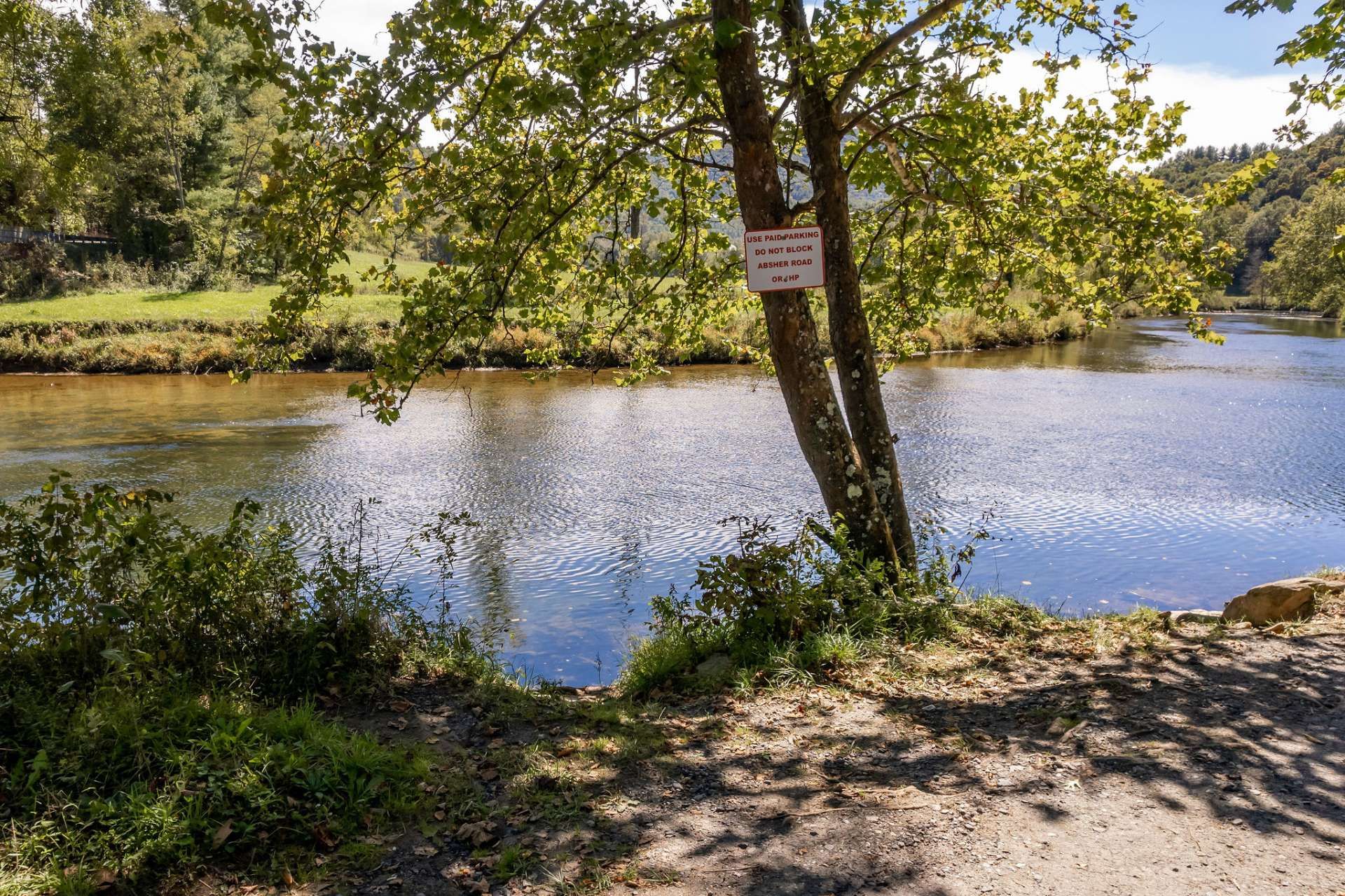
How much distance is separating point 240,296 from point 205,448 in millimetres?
25203

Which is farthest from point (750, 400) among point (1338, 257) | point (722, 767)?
point (722, 767)

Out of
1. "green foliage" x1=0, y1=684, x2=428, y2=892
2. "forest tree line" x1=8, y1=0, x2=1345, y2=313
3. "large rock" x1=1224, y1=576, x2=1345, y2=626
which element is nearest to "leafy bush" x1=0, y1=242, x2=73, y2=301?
"forest tree line" x1=8, y1=0, x2=1345, y2=313

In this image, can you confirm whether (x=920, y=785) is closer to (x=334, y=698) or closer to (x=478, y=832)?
(x=478, y=832)

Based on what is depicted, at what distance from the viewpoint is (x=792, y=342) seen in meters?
6.62

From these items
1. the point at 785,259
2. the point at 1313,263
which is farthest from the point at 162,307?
the point at 1313,263

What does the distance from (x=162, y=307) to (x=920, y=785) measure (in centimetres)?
3931

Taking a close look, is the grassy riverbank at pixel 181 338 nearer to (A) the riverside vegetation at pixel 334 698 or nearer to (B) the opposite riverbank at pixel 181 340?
(B) the opposite riverbank at pixel 181 340

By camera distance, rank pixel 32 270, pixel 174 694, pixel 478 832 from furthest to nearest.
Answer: pixel 32 270
pixel 174 694
pixel 478 832

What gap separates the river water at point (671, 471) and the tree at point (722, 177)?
161 cm

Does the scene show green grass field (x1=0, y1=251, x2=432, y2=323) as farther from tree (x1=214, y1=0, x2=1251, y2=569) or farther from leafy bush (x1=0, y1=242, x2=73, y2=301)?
tree (x1=214, y1=0, x2=1251, y2=569)

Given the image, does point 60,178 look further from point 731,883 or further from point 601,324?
point 731,883

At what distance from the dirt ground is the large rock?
892 mm

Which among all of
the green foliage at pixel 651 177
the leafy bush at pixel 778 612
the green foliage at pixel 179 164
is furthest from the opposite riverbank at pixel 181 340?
the leafy bush at pixel 778 612

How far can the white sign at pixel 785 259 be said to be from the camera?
615 cm
